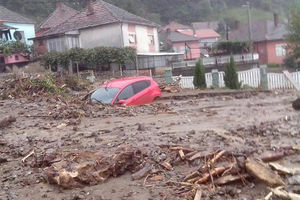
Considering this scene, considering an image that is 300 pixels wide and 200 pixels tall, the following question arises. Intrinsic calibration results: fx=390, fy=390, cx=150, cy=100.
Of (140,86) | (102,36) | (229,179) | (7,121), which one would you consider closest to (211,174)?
(229,179)

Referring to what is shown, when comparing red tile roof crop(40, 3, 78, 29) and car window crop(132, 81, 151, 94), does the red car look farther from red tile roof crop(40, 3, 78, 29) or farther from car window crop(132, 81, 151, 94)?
red tile roof crop(40, 3, 78, 29)

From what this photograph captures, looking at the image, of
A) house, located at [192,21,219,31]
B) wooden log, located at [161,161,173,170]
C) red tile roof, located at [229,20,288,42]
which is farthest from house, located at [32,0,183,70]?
house, located at [192,21,219,31]

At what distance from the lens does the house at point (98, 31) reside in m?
35.1

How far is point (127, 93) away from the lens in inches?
561

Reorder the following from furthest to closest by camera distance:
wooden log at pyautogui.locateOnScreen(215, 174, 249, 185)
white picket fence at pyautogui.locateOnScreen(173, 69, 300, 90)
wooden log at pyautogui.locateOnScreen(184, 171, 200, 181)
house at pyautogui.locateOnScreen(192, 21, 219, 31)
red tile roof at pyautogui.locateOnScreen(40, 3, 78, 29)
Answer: house at pyautogui.locateOnScreen(192, 21, 219, 31)
red tile roof at pyautogui.locateOnScreen(40, 3, 78, 29)
white picket fence at pyautogui.locateOnScreen(173, 69, 300, 90)
wooden log at pyautogui.locateOnScreen(184, 171, 200, 181)
wooden log at pyautogui.locateOnScreen(215, 174, 249, 185)

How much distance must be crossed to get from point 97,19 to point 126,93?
23141mm

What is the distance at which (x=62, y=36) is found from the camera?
36.5 metres

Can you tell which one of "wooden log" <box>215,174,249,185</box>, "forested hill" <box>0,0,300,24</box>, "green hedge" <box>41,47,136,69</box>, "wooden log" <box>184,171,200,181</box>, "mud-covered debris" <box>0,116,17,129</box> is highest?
"forested hill" <box>0,0,300,24</box>

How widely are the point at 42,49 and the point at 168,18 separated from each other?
62969mm

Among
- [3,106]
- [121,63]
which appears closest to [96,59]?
[121,63]

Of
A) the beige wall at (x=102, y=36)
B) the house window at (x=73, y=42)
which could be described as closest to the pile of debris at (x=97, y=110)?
the beige wall at (x=102, y=36)

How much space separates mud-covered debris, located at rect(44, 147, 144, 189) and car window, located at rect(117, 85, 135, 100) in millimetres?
7579

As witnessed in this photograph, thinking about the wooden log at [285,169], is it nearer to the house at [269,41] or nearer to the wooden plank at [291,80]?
the wooden plank at [291,80]

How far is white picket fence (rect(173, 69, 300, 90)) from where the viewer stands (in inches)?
877
